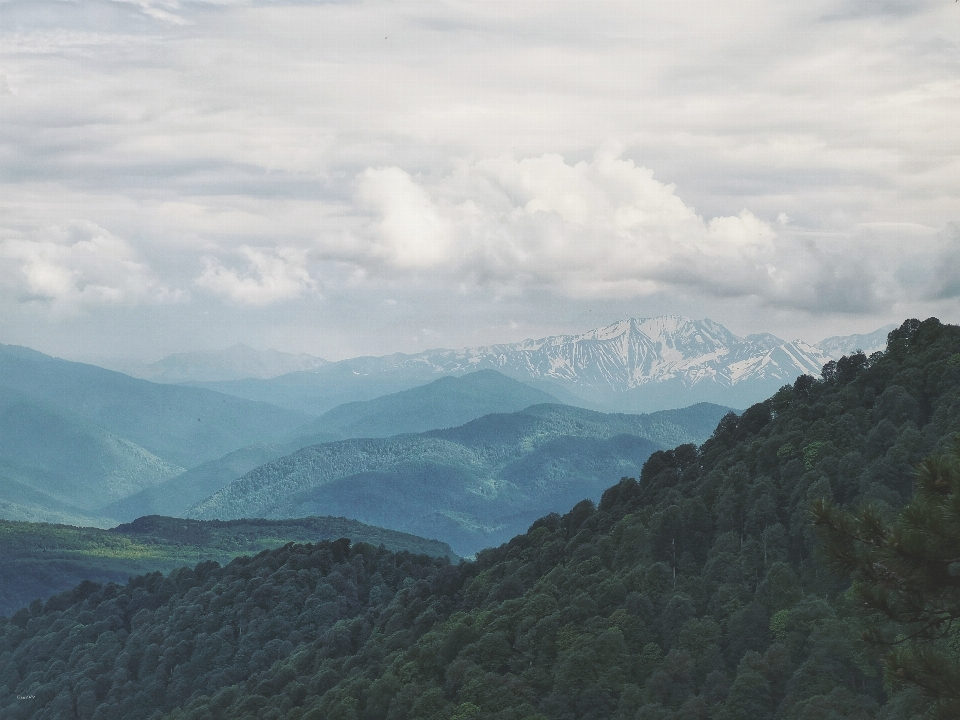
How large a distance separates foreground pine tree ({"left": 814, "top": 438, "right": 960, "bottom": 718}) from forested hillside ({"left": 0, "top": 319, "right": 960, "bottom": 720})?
53618 mm

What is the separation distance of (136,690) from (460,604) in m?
67.4

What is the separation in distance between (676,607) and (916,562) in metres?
92.0

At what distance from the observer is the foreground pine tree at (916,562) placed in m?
30.5

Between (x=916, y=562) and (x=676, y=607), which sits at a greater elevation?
(x=916, y=562)

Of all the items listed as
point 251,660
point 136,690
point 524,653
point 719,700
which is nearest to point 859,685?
point 719,700

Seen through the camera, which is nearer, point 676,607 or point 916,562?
point 916,562

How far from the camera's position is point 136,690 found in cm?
19538

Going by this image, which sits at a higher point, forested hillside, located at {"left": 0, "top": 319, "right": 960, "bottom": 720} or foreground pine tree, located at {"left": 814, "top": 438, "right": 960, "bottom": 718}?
foreground pine tree, located at {"left": 814, "top": 438, "right": 960, "bottom": 718}

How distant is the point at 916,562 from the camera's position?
102 ft

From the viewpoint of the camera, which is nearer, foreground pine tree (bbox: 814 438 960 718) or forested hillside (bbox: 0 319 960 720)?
foreground pine tree (bbox: 814 438 960 718)

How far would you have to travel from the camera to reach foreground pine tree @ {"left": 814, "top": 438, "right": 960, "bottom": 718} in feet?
100.0

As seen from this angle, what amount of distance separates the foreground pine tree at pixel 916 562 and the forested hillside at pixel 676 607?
5362cm

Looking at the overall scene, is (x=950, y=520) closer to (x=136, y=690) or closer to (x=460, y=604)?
(x=460, y=604)

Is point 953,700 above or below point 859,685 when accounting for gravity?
above
